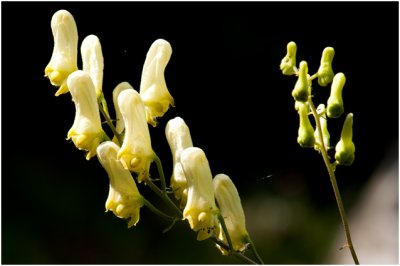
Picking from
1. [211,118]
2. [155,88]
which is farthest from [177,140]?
[211,118]

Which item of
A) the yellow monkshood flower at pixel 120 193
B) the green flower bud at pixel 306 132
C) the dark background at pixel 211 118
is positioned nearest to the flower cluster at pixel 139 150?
the yellow monkshood flower at pixel 120 193

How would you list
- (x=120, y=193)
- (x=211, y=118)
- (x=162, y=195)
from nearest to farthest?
1. (x=162, y=195)
2. (x=120, y=193)
3. (x=211, y=118)

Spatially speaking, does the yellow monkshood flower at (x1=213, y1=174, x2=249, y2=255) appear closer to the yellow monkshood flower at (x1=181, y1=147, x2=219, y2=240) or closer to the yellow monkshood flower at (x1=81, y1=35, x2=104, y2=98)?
the yellow monkshood flower at (x1=181, y1=147, x2=219, y2=240)

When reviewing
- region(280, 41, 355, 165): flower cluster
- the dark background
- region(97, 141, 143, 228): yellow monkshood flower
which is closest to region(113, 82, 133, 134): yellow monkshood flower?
region(97, 141, 143, 228): yellow monkshood flower

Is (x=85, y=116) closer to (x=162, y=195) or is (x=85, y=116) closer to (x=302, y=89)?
(x=162, y=195)

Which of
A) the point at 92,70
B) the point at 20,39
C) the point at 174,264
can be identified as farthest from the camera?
the point at 20,39

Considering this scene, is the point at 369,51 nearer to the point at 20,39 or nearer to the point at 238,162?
the point at 238,162

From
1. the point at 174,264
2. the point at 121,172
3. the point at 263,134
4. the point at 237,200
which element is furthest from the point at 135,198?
the point at 263,134
